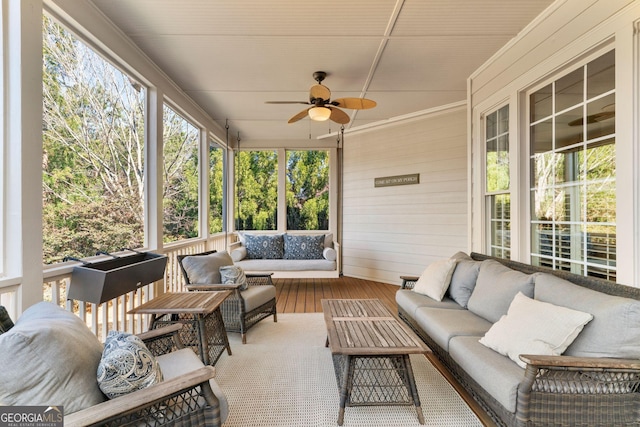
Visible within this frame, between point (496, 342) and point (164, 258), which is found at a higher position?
point (164, 258)

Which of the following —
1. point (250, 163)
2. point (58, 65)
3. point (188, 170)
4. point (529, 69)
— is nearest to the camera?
point (58, 65)

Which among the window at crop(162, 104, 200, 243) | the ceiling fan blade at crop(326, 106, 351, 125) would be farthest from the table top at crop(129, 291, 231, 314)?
the ceiling fan blade at crop(326, 106, 351, 125)

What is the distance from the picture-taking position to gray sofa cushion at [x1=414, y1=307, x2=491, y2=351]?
2098 mm

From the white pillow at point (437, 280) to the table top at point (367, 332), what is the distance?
0.61m

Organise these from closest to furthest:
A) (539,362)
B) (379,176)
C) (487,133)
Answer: (539,362), (487,133), (379,176)

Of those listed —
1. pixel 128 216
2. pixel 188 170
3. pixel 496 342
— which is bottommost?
pixel 496 342

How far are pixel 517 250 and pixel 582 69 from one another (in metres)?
1.60

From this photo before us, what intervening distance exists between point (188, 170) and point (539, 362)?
4385 millimetres

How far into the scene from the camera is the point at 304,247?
5301 millimetres

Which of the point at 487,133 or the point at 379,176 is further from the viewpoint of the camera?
the point at 379,176

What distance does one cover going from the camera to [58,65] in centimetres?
213

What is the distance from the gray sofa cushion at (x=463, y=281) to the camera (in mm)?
2703

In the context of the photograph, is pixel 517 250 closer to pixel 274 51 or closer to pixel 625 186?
pixel 625 186

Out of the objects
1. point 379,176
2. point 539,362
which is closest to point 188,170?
point 379,176
